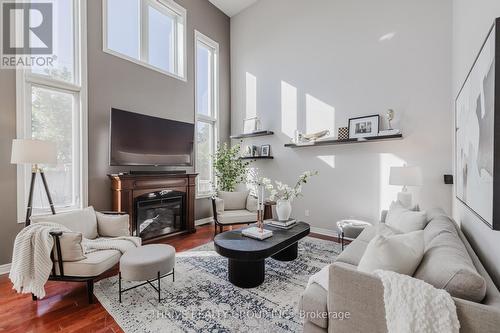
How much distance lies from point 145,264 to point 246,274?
970mm

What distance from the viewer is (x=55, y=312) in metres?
2.06

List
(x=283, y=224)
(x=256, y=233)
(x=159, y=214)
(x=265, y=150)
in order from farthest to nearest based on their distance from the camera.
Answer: (x=265, y=150) → (x=159, y=214) → (x=283, y=224) → (x=256, y=233)

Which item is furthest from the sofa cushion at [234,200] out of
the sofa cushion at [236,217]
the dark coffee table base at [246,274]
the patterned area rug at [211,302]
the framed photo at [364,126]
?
the framed photo at [364,126]

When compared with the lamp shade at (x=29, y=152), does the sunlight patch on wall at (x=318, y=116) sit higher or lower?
higher

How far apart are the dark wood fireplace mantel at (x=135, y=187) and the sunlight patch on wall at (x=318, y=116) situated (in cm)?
253

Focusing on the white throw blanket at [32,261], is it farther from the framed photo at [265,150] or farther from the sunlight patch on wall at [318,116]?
the sunlight patch on wall at [318,116]

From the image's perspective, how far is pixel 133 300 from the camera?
2.21 m

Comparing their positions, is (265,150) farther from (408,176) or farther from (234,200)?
(408,176)

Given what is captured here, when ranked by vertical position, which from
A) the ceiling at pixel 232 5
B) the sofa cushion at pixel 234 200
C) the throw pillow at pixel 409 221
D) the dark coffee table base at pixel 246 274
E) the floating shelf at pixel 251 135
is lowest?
the dark coffee table base at pixel 246 274

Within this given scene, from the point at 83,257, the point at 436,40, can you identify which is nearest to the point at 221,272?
the point at 83,257

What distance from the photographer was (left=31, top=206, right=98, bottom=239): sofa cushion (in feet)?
8.16

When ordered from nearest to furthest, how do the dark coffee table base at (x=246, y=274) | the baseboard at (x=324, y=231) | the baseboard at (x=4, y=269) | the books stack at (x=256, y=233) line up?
Result: the dark coffee table base at (x=246, y=274), the books stack at (x=256, y=233), the baseboard at (x=4, y=269), the baseboard at (x=324, y=231)

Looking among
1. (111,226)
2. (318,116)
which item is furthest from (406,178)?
(111,226)

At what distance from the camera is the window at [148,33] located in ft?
12.7
